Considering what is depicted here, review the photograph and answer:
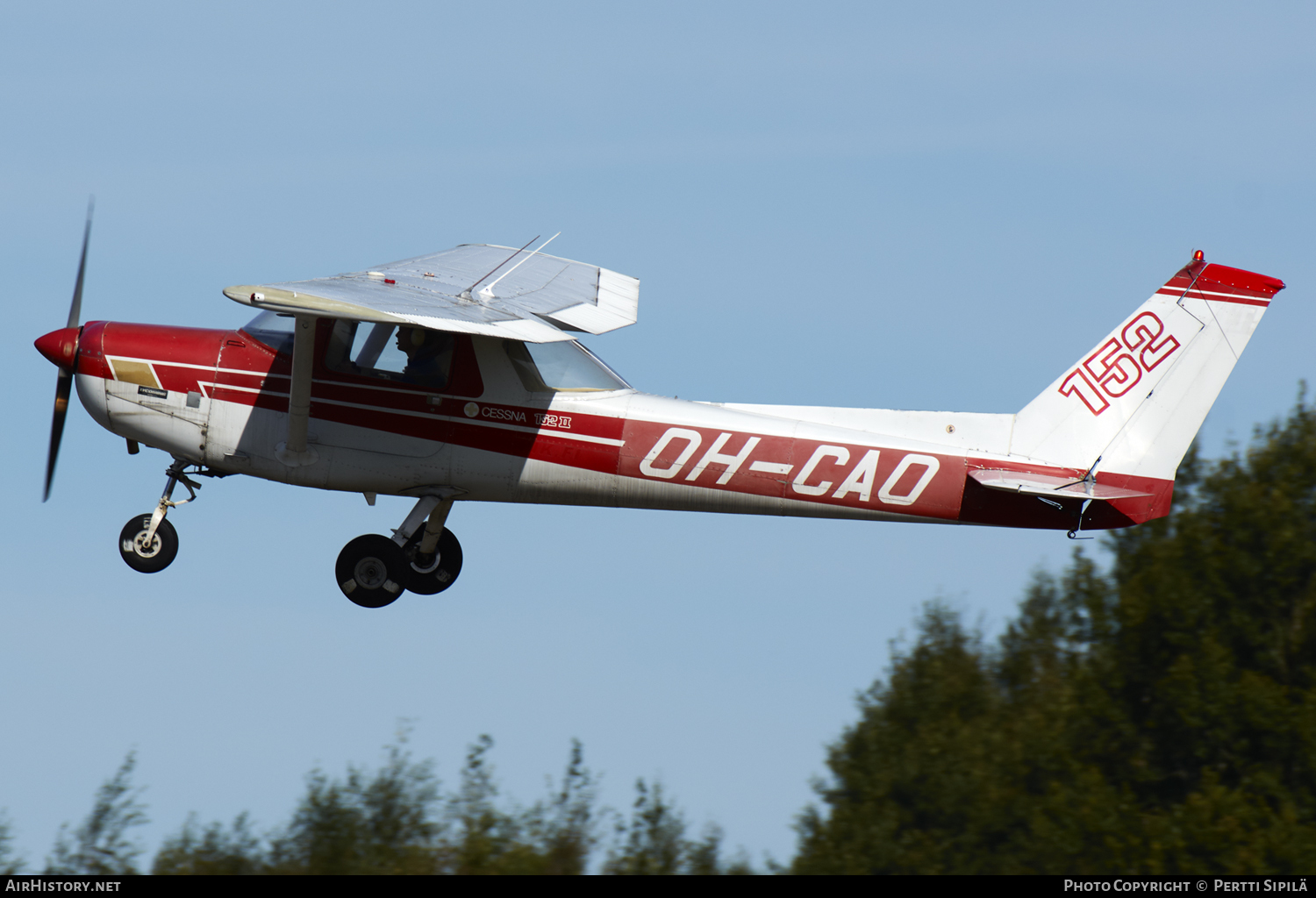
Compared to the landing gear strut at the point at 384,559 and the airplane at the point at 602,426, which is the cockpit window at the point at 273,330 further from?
the landing gear strut at the point at 384,559

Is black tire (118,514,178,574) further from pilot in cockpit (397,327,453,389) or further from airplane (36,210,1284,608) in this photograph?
pilot in cockpit (397,327,453,389)

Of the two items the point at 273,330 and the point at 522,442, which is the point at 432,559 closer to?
the point at 522,442

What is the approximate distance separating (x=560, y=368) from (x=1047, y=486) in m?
3.96

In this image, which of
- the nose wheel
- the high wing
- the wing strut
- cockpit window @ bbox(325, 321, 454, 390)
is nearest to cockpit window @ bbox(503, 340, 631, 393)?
the high wing

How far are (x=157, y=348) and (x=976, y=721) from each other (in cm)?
2065

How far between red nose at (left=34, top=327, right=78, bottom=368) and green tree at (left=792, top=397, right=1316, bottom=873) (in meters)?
16.0

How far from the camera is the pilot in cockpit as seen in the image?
37.9 ft

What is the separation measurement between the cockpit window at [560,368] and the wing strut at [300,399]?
1.52m

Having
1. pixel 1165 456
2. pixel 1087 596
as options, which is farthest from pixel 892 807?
pixel 1165 456

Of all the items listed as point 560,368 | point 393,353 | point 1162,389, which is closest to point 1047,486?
point 1162,389

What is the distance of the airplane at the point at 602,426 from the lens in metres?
11.6

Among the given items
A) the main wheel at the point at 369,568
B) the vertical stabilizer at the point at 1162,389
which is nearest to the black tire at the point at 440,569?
the main wheel at the point at 369,568

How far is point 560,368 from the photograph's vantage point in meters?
11.8

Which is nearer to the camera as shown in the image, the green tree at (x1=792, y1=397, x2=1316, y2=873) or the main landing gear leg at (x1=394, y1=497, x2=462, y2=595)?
the main landing gear leg at (x1=394, y1=497, x2=462, y2=595)
